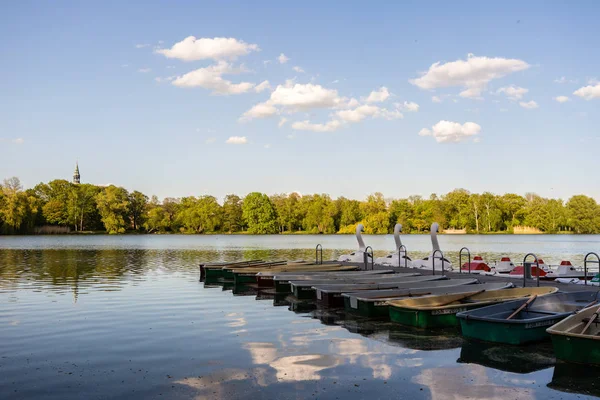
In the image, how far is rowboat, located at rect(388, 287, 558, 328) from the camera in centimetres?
1536

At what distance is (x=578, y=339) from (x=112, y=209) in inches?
5515

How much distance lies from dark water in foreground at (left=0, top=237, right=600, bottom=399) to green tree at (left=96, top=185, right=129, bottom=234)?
124 meters

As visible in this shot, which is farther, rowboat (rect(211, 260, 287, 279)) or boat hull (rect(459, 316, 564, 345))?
rowboat (rect(211, 260, 287, 279))

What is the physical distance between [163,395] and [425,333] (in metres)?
7.86

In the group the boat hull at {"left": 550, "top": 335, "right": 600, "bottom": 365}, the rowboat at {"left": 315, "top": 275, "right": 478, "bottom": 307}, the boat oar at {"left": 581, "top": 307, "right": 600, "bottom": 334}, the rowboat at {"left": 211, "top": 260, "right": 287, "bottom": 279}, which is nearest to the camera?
the boat hull at {"left": 550, "top": 335, "right": 600, "bottom": 365}

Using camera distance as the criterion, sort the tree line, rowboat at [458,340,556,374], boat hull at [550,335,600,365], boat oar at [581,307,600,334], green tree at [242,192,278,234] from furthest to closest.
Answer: green tree at [242,192,278,234], the tree line, boat oar at [581,307,600,334], rowboat at [458,340,556,374], boat hull at [550,335,600,365]

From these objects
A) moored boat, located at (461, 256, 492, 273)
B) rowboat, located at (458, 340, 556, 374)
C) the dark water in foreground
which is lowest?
the dark water in foreground

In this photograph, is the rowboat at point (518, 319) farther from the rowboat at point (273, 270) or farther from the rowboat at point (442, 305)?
the rowboat at point (273, 270)

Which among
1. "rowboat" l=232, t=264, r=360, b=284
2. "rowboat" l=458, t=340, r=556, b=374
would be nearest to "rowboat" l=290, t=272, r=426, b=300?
"rowboat" l=232, t=264, r=360, b=284

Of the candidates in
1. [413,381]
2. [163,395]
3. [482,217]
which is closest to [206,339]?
[163,395]

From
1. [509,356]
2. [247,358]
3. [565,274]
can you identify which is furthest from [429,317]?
[565,274]

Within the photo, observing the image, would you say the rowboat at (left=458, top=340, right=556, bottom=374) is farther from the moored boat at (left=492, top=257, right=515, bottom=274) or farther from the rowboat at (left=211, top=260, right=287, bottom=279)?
the rowboat at (left=211, top=260, right=287, bottom=279)

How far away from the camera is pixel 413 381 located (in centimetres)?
1052

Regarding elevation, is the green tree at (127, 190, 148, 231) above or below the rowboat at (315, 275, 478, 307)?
above
